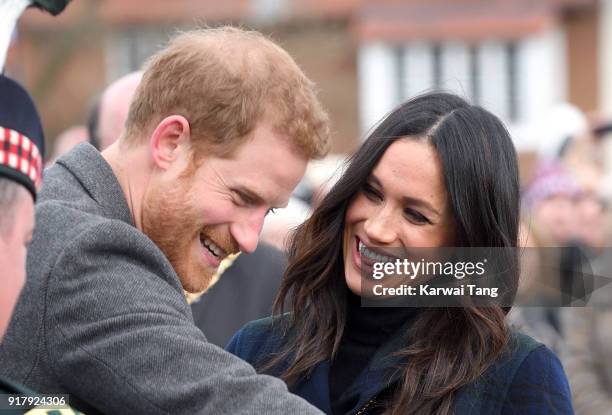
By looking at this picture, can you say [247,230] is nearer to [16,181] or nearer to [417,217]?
[417,217]

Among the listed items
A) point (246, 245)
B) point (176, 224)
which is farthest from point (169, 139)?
point (246, 245)

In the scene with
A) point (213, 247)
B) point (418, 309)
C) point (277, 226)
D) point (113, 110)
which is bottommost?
point (277, 226)

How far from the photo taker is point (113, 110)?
469 centimetres

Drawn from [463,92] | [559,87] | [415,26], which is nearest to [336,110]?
[415,26]

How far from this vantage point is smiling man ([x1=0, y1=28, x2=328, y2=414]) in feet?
6.94

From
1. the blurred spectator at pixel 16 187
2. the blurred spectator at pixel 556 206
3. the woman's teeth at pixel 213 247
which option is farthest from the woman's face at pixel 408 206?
the blurred spectator at pixel 556 206

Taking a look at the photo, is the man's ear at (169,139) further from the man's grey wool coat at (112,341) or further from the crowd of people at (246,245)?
the man's grey wool coat at (112,341)

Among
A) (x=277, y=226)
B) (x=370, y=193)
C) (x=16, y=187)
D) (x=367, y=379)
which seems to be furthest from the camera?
(x=277, y=226)

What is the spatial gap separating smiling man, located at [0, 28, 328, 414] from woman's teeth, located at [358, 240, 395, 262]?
0.38 metres

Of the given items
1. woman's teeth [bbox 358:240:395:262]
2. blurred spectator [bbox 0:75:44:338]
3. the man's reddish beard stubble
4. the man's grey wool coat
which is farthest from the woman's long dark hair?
blurred spectator [bbox 0:75:44:338]

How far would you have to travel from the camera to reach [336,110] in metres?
28.6

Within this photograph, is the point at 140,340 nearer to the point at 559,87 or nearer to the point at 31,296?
the point at 31,296

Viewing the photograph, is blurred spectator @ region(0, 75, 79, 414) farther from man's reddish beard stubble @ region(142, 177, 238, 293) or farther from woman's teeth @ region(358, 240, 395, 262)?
woman's teeth @ region(358, 240, 395, 262)

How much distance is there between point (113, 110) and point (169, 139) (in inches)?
88.5
